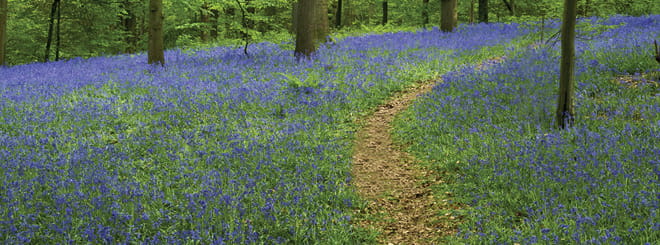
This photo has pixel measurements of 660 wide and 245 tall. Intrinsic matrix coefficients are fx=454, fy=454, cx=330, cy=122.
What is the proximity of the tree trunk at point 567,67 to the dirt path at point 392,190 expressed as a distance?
220 cm

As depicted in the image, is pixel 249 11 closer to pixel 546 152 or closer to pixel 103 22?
pixel 103 22

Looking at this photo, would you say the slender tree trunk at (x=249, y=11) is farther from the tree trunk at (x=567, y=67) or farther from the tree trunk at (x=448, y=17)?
the tree trunk at (x=567, y=67)

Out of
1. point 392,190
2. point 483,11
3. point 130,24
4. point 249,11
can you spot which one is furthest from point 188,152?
point 130,24

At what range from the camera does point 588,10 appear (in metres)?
35.8

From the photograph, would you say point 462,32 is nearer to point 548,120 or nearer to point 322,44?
point 322,44

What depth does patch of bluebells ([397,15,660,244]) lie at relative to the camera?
4219mm

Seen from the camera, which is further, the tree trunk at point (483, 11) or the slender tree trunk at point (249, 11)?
the tree trunk at point (483, 11)

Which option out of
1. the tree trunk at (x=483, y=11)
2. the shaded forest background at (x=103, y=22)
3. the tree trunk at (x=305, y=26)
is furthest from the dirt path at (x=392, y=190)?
the tree trunk at (x=483, y=11)

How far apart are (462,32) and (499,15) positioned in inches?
808

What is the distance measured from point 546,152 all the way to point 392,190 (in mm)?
1982

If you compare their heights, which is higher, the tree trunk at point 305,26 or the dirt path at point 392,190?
the tree trunk at point 305,26

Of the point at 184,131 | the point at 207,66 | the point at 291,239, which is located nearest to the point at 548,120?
the point at 291,239

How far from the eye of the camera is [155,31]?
1411 centimetres

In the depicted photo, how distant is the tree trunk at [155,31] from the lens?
1359 cm
